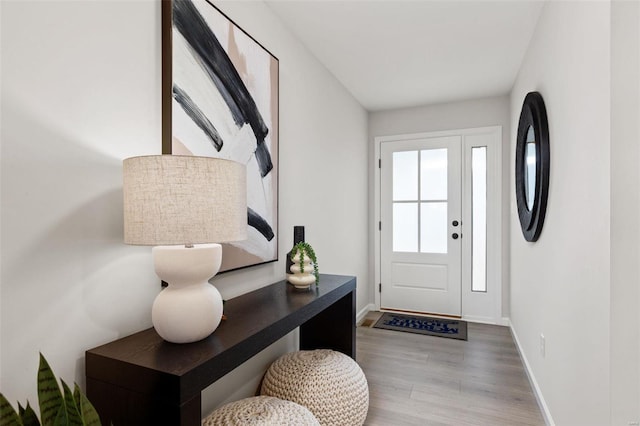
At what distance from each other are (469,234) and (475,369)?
1564mm

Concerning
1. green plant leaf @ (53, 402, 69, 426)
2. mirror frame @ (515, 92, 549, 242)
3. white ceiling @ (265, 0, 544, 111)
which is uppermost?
white ceiling @ (265, 0, 544, 111)

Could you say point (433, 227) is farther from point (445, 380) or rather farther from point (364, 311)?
point (445, 380)

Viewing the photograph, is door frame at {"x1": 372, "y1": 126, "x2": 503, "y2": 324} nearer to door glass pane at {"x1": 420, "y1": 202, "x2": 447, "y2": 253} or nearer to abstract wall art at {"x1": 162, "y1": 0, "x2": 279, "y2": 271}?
door glass pane at {"x1": 420, "y1": 202, "x2": 447, "y2": 253}

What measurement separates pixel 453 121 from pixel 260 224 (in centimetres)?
280

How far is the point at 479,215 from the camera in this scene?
3781 millimetres

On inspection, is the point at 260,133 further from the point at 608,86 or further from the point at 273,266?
the point at 608,86

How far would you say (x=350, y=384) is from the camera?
6.01 feet

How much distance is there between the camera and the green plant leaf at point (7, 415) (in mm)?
756

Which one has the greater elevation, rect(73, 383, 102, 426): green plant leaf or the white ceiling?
the white ceiling

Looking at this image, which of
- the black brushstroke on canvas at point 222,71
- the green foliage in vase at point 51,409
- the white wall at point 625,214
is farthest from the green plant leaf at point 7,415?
the white wall at point 625,214

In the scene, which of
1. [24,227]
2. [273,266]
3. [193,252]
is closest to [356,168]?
[273,266]

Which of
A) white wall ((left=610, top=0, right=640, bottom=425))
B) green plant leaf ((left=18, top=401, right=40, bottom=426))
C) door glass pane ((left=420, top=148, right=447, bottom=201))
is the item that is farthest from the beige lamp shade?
door glass pane ((left=420, top=148, right=447, bottom=201))

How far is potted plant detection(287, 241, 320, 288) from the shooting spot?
75.0 inches

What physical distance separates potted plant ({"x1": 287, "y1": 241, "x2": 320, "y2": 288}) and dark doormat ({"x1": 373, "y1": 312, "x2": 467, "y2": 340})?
192cm
